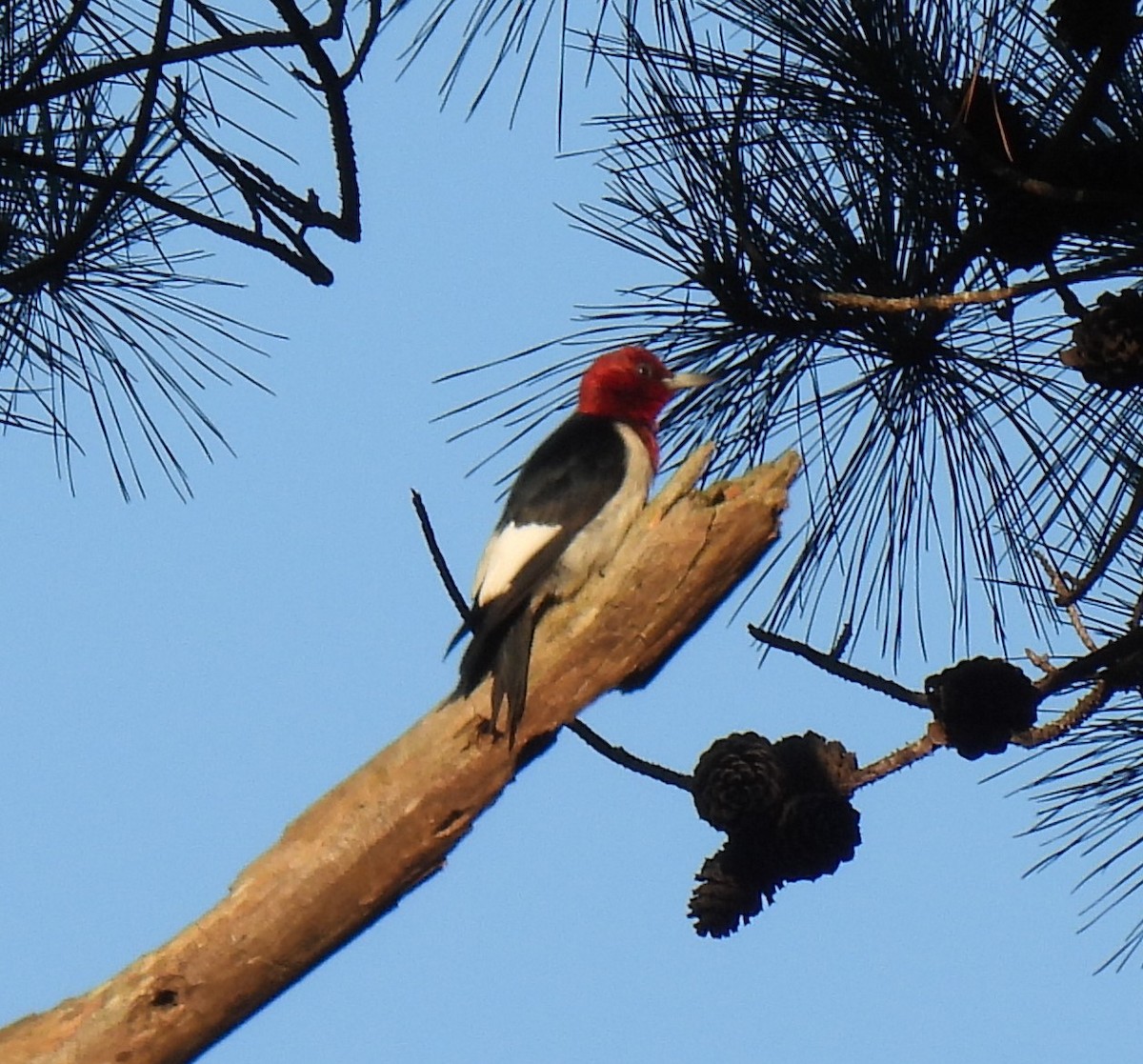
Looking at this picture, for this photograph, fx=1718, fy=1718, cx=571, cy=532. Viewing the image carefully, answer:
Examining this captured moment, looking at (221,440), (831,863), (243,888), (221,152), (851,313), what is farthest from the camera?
(221,440)

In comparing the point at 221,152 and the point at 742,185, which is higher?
the point at 221,152

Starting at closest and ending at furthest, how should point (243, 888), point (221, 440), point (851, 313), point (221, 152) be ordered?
point (243, 888)
point (851, 313)
point (221, 152)
point (221, 440)

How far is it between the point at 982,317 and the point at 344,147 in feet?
2.53

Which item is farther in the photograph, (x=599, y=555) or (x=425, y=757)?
(x=599, y=555)

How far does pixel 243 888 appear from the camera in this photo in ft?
5.92

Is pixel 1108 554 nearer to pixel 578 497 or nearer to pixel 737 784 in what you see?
pixel 737 784

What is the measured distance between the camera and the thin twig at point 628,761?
2129mm

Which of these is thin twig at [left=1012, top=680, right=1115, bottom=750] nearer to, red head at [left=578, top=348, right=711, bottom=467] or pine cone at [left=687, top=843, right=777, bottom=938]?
pine cone at [left=687, top=843, right=777, bottom=938]

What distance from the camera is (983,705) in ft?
6.13

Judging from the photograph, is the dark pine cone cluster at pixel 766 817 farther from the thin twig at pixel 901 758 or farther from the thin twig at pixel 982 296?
the thin twig at pixel 982 296

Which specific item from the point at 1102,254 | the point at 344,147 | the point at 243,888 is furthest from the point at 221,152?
the point at 1102,254

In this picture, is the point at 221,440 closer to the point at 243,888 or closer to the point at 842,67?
the point at 243,888

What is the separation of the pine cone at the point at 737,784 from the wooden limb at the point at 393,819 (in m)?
0.19

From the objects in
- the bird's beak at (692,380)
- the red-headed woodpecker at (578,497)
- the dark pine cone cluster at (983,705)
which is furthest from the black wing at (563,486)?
the dark pine cone cluster at (983,705)
